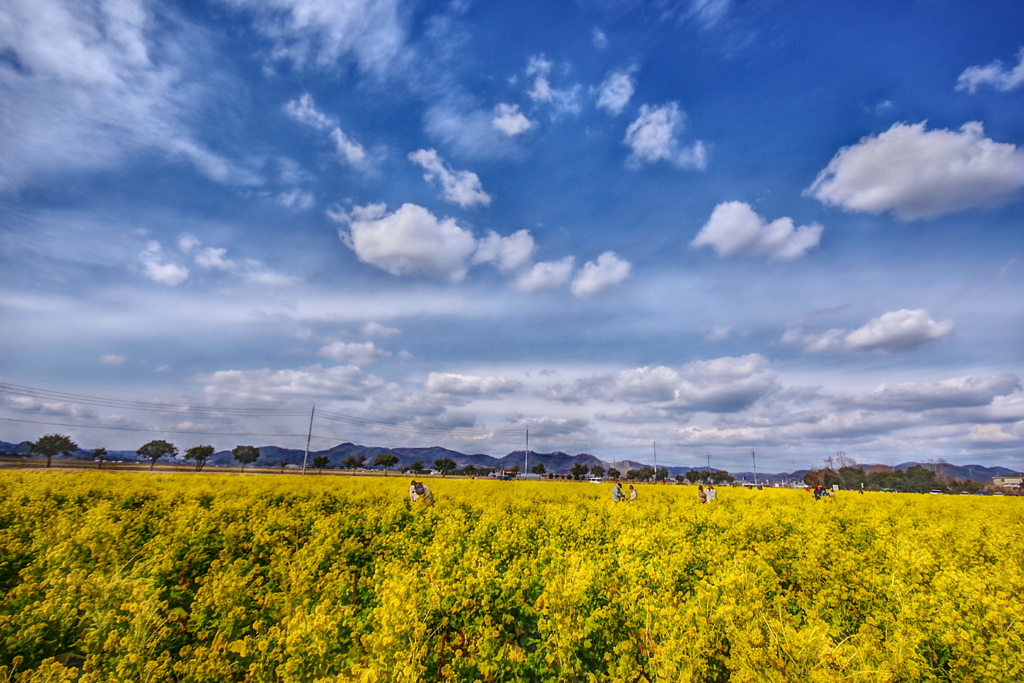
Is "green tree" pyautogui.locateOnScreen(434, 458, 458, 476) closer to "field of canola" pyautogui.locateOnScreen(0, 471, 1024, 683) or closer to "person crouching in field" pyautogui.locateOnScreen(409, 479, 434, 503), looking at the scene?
"person crouching in field" pyautogui.locateOnScreen(409, 479, 434, 503)

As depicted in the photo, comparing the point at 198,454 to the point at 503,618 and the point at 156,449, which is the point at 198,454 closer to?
the point at 156,449

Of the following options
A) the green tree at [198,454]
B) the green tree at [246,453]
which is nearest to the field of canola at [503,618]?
the green tree at [198,454]

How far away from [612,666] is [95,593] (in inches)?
242

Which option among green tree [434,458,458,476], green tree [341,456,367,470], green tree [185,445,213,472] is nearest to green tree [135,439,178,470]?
green tree [185,445,213,472]

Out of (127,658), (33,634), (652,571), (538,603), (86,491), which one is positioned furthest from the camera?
(86,491)

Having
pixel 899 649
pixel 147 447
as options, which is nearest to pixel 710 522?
pixel 899 649

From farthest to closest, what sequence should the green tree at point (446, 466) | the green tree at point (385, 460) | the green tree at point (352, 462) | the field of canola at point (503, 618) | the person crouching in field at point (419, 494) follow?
the green tree at point (446, 466)
the green tree at point (385, 460)
the green tree at point (352, 462)
the person crouching in field at point (419, 494)
the field of canola at point (503, 618)

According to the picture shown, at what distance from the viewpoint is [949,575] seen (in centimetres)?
630

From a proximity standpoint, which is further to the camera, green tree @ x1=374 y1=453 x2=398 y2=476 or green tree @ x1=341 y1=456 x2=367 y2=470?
green tree @ x1=374 y1=453 x2=398 y2=476

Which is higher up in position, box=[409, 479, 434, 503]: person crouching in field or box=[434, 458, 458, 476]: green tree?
box=[409, 479, 434, 503]: person crouching in field

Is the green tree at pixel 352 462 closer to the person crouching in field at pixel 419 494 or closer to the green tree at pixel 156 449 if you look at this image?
the green tree at pixel 156 449

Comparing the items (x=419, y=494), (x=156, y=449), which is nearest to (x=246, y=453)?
(x=156, y=449)

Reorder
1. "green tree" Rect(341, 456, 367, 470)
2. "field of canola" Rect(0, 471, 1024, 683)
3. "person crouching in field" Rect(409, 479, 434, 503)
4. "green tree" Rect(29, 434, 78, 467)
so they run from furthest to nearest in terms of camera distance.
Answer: "green tree" Rect(341, 456, 367, 470)
"green tree" Rect(29, 434, 78, 467)
"person crouching in field" Rect(409, 479, 434, 503)
"field of canola" Rect(0, 471, 1024, 683)

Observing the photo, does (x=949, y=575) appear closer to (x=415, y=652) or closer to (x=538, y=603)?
(x=538, y=603)
